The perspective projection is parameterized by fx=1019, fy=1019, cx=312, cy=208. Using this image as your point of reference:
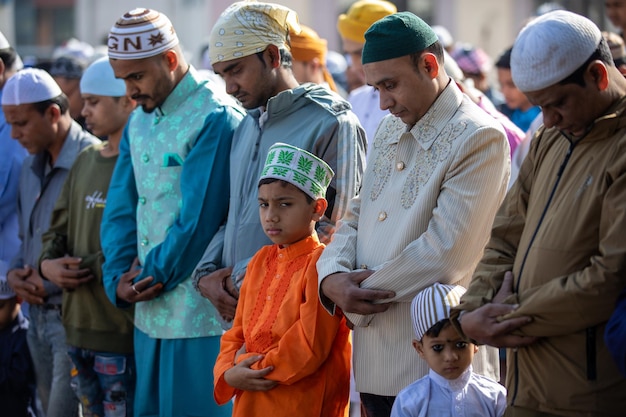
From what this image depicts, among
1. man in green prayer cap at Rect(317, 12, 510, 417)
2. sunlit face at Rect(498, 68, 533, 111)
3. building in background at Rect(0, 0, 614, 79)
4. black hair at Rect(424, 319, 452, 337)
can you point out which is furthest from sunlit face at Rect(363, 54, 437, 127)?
building in background at Rect(0, 0, 614, 79)

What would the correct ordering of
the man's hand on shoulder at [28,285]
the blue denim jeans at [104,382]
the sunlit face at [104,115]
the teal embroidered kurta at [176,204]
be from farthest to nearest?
the man's hand on shoulder at [28,285], the sunlit face at [104,115], the blue denim jeans at [104,382], the teal embroidered kurta at [176,204]

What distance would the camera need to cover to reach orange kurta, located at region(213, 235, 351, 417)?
3.99 meters

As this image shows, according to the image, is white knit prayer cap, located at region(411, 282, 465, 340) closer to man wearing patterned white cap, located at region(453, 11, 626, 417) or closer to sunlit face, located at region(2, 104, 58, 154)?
man wearing patterned white cap, located at region(453, 11, 626, 417)

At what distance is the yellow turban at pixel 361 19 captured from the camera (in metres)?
6.88

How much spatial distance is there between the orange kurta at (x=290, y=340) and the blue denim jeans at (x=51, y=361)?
183cm

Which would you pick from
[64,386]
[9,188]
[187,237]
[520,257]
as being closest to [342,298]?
[520,257]

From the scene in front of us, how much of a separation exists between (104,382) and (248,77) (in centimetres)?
195

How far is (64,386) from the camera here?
19.0ft

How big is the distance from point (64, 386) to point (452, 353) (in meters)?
2.99

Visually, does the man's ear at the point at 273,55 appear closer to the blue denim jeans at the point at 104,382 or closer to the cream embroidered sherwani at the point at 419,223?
the cream embroidered sherwani at the point at 419,223

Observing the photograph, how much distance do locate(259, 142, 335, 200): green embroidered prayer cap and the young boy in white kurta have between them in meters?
0.77

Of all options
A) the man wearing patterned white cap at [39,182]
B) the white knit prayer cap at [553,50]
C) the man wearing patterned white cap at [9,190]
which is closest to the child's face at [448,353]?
the white knit prayer cap at [553,50]

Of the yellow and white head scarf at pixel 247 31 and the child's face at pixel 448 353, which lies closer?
the child's face at pixel 448 353

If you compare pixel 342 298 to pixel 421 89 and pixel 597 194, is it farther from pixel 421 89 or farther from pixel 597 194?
pixel 597 194
